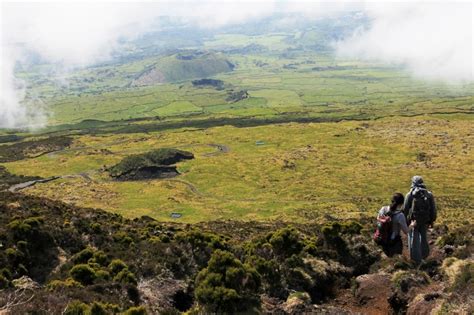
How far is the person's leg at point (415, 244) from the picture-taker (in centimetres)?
2575

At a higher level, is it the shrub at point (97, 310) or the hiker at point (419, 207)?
the hiker at point (419, 207)

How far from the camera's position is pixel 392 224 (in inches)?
993

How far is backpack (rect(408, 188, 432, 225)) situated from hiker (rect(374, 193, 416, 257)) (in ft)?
1.78

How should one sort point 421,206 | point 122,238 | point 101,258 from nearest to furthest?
point 421,206
point 101,258
point 122,238

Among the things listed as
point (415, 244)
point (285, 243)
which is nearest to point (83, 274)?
point (285, 243)

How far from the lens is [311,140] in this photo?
174625 mm

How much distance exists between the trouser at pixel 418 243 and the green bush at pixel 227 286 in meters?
9.82

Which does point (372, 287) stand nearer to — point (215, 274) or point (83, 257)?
point (215, 274)

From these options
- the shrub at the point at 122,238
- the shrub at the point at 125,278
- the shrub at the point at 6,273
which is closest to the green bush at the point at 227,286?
the shrub at the point at 125,278

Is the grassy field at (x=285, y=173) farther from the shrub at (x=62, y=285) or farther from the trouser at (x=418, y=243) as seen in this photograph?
the shrub at (x=62, y=285)

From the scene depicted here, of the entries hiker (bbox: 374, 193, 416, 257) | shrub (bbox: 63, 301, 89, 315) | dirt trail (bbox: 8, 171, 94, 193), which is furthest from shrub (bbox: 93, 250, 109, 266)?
dirt trail (bbox: 8, 171, 94, 193)

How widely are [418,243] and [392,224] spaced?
118 inches

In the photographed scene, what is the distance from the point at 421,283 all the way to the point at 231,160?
120335 millimetres

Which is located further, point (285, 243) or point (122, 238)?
point (122, 238)
